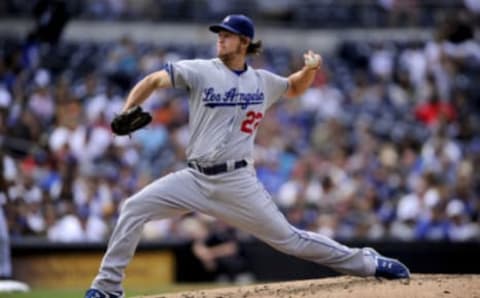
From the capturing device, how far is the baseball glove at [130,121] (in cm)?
808

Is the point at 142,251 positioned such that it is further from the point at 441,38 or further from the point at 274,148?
the point at 441,38

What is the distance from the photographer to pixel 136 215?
8.21m

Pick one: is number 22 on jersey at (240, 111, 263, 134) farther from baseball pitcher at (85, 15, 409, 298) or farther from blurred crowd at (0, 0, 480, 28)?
blurred crowd at (0, 0, 480, 28)

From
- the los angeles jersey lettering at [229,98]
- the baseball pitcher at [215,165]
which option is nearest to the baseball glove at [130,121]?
the baseball pitcher at [215,165]

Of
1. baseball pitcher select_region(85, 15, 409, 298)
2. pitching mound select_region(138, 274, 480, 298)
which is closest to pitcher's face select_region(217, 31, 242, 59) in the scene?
baseball pitcher select_region(85, 15, 409, 298)

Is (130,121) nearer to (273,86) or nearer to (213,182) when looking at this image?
(213,182)

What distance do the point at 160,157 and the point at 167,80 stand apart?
28.1 feet

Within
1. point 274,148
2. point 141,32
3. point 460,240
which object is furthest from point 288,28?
point 460,240

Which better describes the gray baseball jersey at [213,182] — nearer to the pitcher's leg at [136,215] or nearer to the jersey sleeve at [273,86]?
the pitcher's leg at [136,215]

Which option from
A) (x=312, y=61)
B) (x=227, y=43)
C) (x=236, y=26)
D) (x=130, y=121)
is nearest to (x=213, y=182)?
(x=130, y=121)

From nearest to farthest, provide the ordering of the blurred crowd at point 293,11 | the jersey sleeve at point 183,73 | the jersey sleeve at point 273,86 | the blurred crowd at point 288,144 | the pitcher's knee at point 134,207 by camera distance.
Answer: the jersey sleeve at point 183,73
the pitcher's knee at point 134,207
the jersey sleeve at point 273,86
the blurred crowd at point 288,144
the blurred crowd at point 293,11

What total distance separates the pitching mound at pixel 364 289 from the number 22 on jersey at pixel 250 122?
110 centimetres

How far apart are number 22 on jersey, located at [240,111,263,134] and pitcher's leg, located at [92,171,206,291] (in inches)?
19.3

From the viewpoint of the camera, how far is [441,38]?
2044 cm
